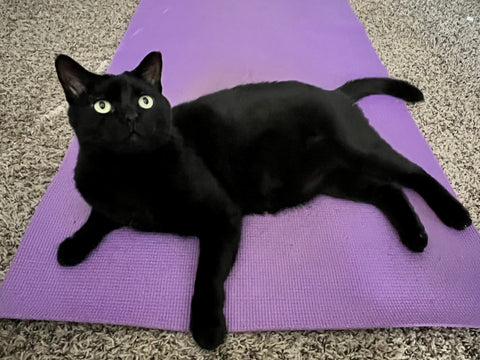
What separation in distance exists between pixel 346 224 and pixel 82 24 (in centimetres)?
170

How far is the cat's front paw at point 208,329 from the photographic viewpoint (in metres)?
0.76

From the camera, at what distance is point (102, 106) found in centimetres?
76

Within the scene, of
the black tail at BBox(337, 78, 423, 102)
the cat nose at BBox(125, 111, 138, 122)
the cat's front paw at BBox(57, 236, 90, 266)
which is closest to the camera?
the cat nose at BBox(125, 111, 138, 122)

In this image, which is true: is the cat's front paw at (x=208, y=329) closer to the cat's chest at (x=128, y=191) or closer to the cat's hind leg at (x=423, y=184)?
the cat's chest at (x=128, y=191)

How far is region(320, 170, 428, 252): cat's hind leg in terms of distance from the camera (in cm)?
93

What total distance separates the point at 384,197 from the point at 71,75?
0.82 metres

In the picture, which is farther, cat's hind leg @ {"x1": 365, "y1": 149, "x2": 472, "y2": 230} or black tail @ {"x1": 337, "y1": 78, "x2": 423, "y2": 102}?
black tail @ {"x1": 337, "y1": 78, "x2": 423, "y2": 102}

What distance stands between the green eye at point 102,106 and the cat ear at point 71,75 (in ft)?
0.20

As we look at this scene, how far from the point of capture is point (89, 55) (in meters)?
1.70

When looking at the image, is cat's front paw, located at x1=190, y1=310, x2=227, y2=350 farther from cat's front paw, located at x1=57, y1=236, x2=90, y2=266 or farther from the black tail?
the black tail

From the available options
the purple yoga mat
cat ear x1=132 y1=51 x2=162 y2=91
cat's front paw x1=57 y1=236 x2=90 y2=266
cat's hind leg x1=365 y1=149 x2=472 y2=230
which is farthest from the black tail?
cat's front paw x1=57 y1=236 x2=90 y2=266

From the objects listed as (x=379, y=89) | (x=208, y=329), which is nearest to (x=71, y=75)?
(x=208, y=329)

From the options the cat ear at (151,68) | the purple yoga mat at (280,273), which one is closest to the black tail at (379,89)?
the purple yoga mat at (280,273)

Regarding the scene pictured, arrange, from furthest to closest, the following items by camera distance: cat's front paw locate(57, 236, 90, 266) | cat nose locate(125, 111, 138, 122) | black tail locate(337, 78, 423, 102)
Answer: black tail locate(337, 78, 423, 102), cat's front paw locate(57, 236, 90, 266), cat nose locate(125, 111, 138, 122)
